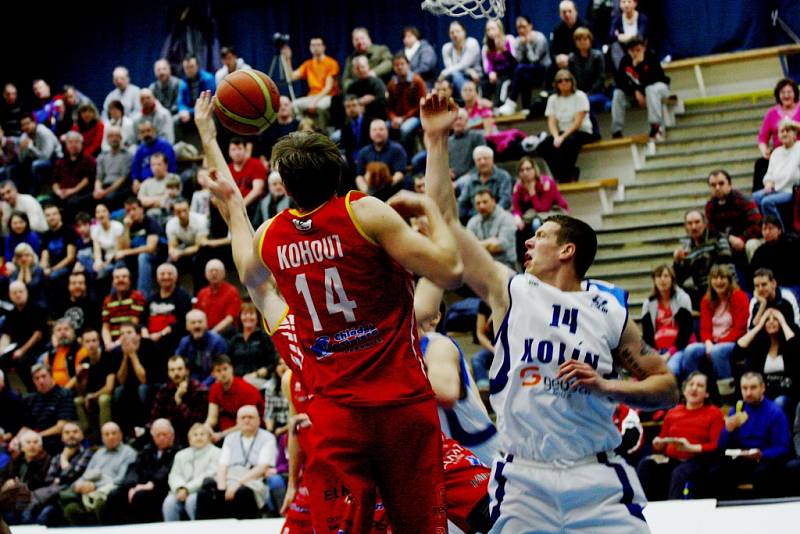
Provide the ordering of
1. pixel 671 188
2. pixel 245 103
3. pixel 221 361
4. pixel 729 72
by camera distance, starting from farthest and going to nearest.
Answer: pixel 729 72 → pixel 671 188 → pixel 221 361 → pixel 245 103

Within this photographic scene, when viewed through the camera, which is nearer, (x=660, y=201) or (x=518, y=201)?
(x=518, y=201)

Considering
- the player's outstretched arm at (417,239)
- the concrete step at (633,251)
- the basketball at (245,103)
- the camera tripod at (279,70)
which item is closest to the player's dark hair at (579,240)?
the player's outstretched arm at (417,239)

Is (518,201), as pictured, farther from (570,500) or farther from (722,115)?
(570,500)

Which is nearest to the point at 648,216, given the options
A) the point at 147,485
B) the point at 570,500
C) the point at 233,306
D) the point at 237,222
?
the point at 233,306

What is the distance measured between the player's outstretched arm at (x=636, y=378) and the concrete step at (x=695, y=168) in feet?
30.3

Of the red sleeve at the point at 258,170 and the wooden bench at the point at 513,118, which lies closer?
the red sleeve at the point at 258,170

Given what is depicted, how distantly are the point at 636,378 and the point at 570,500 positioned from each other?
1.92ft

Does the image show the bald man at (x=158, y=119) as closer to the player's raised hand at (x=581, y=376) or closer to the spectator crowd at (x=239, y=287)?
the spectator crowd at (x=239, y=287)

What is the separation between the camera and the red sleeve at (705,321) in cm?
1013

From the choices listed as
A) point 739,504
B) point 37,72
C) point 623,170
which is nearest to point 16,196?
point 37,72

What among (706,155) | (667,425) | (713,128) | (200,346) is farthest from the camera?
(713,128)

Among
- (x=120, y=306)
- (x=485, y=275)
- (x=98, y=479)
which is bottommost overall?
(x=98, y=479)

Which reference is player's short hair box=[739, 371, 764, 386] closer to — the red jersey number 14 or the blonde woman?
the blonde woman

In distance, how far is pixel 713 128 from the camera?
1409 centimetres
